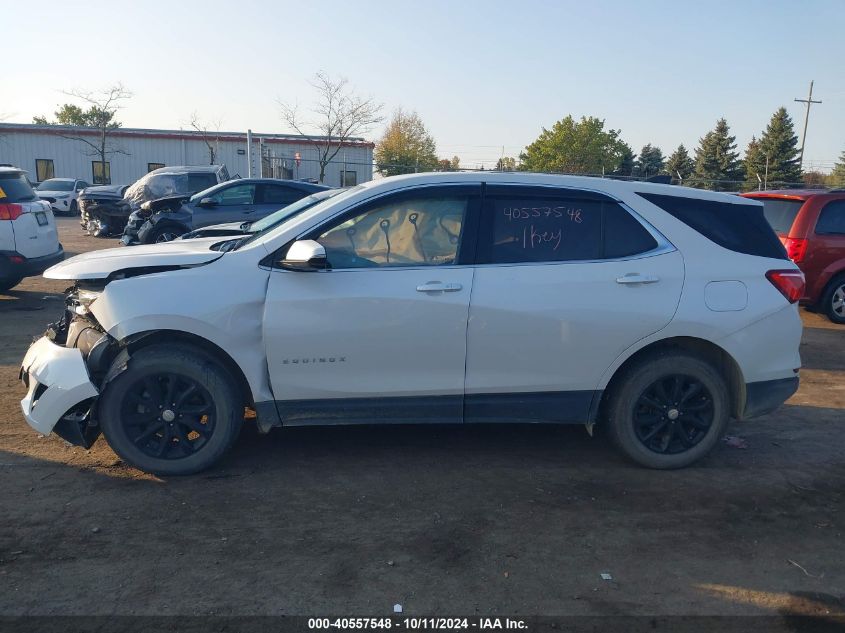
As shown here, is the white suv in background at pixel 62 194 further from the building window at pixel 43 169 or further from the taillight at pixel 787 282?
the taillight at pixel 787 282

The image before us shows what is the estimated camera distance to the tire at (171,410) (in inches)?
178

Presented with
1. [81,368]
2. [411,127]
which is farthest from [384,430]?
[411,127]

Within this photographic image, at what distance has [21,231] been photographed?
32.3 feet

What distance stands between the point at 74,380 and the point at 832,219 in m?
9.53

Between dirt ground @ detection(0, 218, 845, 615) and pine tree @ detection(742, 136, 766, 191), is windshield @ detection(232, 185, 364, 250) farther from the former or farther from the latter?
pine tree @ detection(742, 136, 766, 191)

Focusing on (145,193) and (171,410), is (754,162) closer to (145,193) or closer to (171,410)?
(145,193)

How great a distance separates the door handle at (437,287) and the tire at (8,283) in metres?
7.66

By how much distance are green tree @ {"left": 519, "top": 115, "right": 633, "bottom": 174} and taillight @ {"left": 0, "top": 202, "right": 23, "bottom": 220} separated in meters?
52.9

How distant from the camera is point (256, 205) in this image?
14.3 metres

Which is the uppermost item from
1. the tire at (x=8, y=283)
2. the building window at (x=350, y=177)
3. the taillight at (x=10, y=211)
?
the building window at (x=350, y=177)

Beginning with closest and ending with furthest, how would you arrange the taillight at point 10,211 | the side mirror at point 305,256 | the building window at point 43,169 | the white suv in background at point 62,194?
the side mirror at point 305,256 < the taillight at point 10,211 < the white suv in background at point 62,194 < the building window at point 43,169

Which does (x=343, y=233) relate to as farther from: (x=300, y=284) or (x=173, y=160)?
(x=173, y=160)

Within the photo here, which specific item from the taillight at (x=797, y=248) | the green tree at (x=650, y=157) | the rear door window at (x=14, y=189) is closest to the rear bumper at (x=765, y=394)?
the taillight at (x=797, y=248)

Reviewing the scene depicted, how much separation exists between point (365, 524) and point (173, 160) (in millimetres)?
43718
